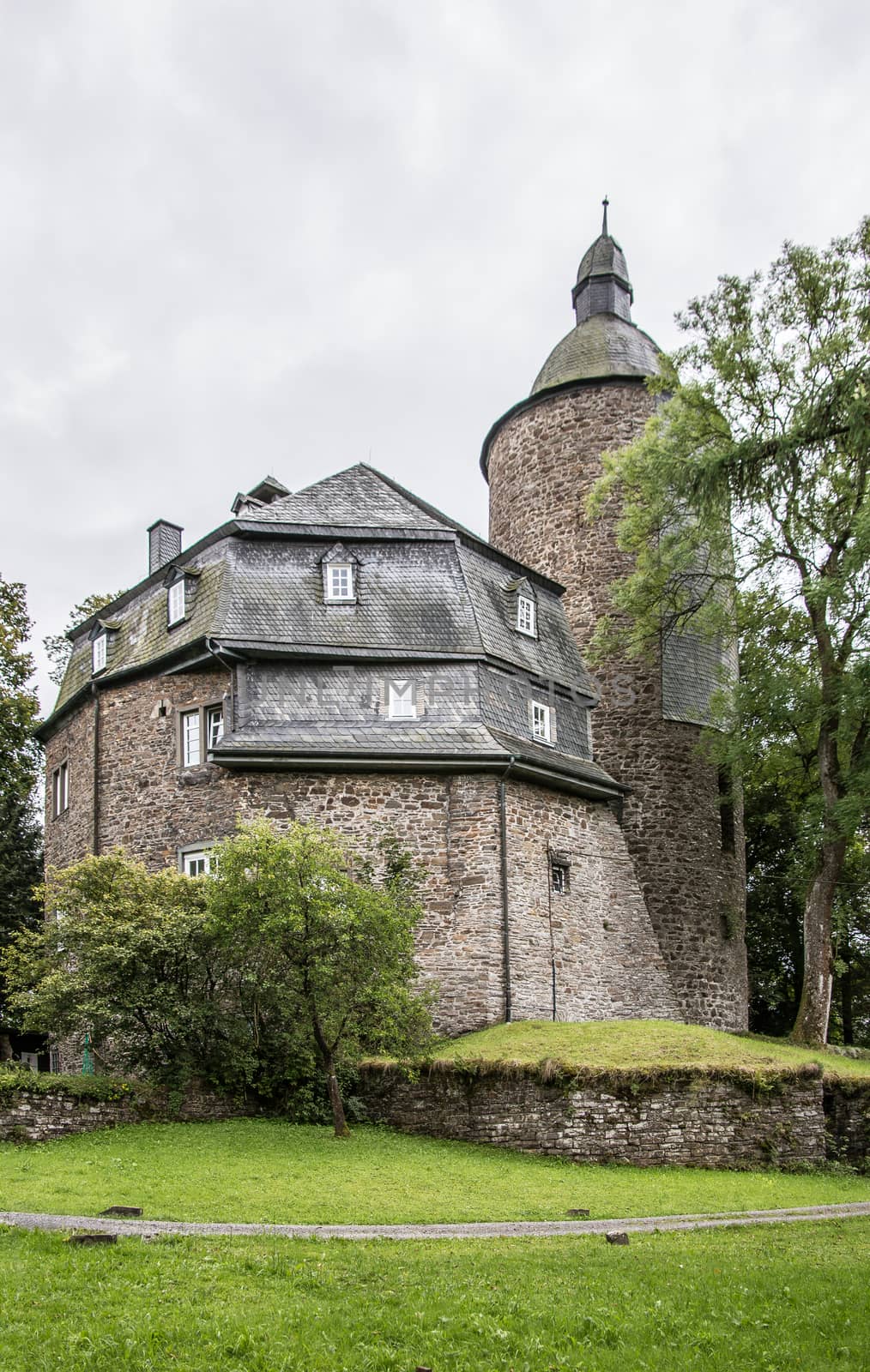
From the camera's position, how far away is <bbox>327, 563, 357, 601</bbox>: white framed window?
23.6m

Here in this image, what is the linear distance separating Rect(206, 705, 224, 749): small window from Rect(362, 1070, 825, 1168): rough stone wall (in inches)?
320

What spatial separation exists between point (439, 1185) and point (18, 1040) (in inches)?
968

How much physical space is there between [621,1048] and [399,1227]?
708 centimetres

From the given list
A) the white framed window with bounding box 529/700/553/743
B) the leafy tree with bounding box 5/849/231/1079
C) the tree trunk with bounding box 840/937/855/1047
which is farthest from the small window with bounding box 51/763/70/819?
the tree trunk with bounding box 840/937/855/1047

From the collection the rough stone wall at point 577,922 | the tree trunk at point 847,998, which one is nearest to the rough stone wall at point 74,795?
the rough stone wall at point 577,922

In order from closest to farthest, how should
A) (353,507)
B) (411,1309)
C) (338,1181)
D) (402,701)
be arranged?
(411,1309), (338,1181), (402,701), (353,507)

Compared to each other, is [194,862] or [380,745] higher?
[380,745]

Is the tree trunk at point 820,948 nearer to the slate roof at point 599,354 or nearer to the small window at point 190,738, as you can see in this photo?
the small window at point 190,738

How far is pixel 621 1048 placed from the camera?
17.5 meters

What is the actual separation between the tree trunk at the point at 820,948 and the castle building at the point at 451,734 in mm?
2886

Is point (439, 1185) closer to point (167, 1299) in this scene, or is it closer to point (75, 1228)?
point (75, 1228)

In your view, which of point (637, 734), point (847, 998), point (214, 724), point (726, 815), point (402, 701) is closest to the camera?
point (402, 701)

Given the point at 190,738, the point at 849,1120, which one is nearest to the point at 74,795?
the point at 190,738

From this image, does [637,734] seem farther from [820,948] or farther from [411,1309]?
[411,1309]
